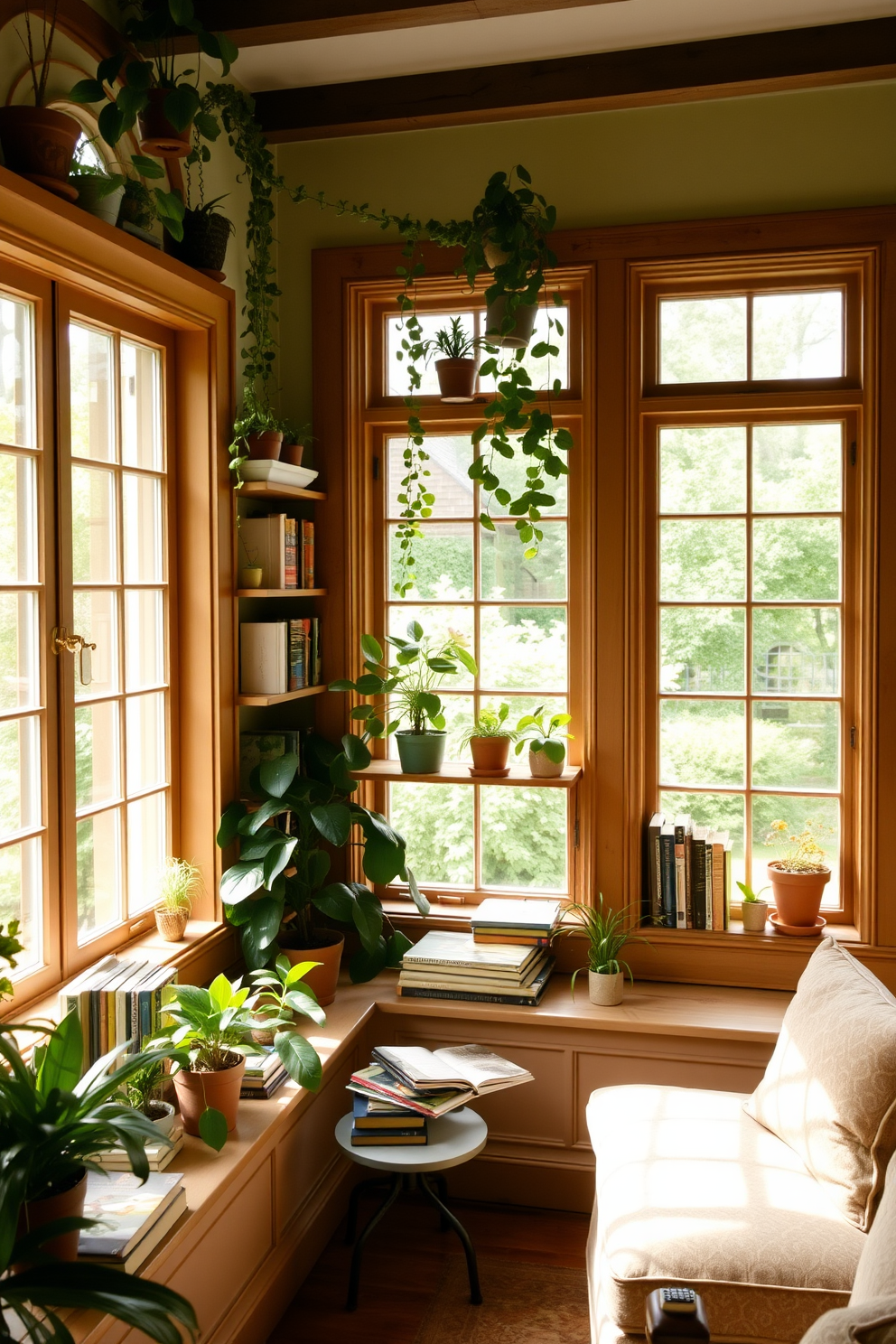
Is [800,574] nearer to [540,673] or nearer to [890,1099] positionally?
[540,673]

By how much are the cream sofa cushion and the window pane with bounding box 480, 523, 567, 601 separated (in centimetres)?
173

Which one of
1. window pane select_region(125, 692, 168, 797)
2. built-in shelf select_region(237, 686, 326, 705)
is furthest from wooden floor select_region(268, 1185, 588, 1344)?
built-in shelf select_region(237, 686, 326, 705)

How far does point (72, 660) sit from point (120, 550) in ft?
1.34

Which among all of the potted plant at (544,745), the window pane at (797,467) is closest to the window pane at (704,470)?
the window pane at (797,467)

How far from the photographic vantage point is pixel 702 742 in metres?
3.66

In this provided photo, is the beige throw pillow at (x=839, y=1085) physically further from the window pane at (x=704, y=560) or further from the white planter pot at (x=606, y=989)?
the window pane at (x=704, y=560)

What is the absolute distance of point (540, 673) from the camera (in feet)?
12.4

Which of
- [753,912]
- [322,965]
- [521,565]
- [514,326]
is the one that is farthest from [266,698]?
[753,912]

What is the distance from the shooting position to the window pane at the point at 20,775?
8.34 feet

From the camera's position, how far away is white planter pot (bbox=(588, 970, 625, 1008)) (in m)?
3.38

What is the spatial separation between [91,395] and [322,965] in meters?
1.79

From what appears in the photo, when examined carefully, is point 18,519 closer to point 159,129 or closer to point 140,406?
point 140,406

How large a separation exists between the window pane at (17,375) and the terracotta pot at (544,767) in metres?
1.74

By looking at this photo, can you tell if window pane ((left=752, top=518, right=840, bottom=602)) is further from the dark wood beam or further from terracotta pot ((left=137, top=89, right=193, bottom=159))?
terracotta pot ((left=137, top=89, right=193, bottom=159))
